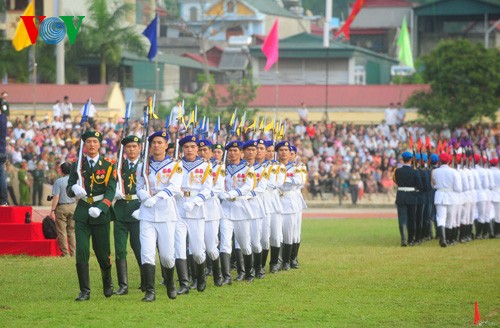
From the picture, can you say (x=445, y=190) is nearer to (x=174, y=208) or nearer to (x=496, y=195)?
(x=496, y=195)

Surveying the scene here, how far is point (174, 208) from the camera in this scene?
15367 millimetres

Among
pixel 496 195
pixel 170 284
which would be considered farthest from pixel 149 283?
pixel 496 195

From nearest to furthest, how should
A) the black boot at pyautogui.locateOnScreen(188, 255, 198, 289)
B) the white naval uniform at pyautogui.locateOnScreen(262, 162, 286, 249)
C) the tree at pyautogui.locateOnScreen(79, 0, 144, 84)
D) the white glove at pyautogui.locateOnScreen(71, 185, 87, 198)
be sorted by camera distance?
the white glove at pyautogui.locateOnScreen(71, 185, 87, 198)
the black boot at pyautogui.locateOnScreen(188, 255, 198, 289)
the white naval uniform at pyautogui.locateOnScreen(262, 162, 286, 249)
the tree at pyautogui.locateOnScreen(79, 0, 144, 84)

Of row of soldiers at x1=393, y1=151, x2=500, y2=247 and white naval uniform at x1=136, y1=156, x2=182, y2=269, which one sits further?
row of soldiers at x1=393, y1=151, x2=500, y2=247

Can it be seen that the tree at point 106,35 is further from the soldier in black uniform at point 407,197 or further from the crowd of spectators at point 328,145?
the soldier in black uniform at point 407,197

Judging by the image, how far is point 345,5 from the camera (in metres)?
103

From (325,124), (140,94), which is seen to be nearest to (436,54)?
(325,124)

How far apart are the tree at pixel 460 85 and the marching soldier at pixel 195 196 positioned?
32185mm

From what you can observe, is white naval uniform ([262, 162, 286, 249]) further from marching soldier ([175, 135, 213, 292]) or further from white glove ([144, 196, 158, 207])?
white glove ([144, 196, 158, 207])

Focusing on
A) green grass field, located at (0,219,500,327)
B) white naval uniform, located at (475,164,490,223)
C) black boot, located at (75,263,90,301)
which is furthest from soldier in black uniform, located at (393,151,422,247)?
black boot, located at (75,263,90,301)

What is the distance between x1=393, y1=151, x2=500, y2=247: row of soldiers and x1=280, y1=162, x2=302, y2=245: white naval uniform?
5647 millimetres

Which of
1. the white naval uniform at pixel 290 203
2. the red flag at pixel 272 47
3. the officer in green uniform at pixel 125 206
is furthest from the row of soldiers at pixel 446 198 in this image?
the red flag at pixel 272 47

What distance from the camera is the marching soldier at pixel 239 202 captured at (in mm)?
17578

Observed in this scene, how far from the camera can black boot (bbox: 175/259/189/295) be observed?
1566 centimetres
